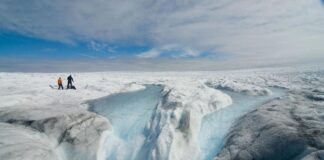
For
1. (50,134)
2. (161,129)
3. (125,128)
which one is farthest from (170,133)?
(50,134)

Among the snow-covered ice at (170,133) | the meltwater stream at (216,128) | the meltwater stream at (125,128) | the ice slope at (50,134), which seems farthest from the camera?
the meltwater stream at (125,128)

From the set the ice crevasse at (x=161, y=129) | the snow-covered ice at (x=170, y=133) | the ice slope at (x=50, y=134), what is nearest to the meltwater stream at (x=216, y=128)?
the snow-covered ice at (x=170, y=133)

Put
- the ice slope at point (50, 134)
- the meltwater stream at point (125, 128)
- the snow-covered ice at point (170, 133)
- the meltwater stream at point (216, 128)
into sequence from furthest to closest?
the meltwater stream at point (125, 128), the meltwater stream at point (216, 128), the ice slope at point (50, 134), the snow-covered ice at point (170, 133)

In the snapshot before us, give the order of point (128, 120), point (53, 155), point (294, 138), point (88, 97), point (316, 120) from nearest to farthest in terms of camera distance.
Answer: point (294, 138), point (53, 155), point (316, 120), point (128, 120), point (88, 97)

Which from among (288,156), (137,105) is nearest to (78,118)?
(137,105)

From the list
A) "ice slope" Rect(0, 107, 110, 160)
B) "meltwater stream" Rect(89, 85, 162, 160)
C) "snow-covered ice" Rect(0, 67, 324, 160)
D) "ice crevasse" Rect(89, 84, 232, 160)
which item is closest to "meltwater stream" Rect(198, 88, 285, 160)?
"snow-covered ice" Rect(0, 67, 324, 160)

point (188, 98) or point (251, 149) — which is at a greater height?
point (188, 98)

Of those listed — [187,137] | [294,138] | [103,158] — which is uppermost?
[294,138]

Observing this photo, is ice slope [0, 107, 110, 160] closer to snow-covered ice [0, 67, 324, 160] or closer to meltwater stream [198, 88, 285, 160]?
snow-covered ice [0, 67, 324, 160]

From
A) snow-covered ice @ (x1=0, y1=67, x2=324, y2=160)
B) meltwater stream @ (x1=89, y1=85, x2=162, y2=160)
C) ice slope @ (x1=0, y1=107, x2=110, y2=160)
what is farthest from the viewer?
meltwater stream @ (x1=89, y1=85, x2=162, y2=160)

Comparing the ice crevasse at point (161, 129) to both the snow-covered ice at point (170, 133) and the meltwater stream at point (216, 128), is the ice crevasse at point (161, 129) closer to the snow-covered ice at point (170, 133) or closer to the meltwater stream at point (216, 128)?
the snow-covered ice at point (170, 133)

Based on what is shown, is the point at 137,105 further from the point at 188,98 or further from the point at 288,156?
the point at 288,156
